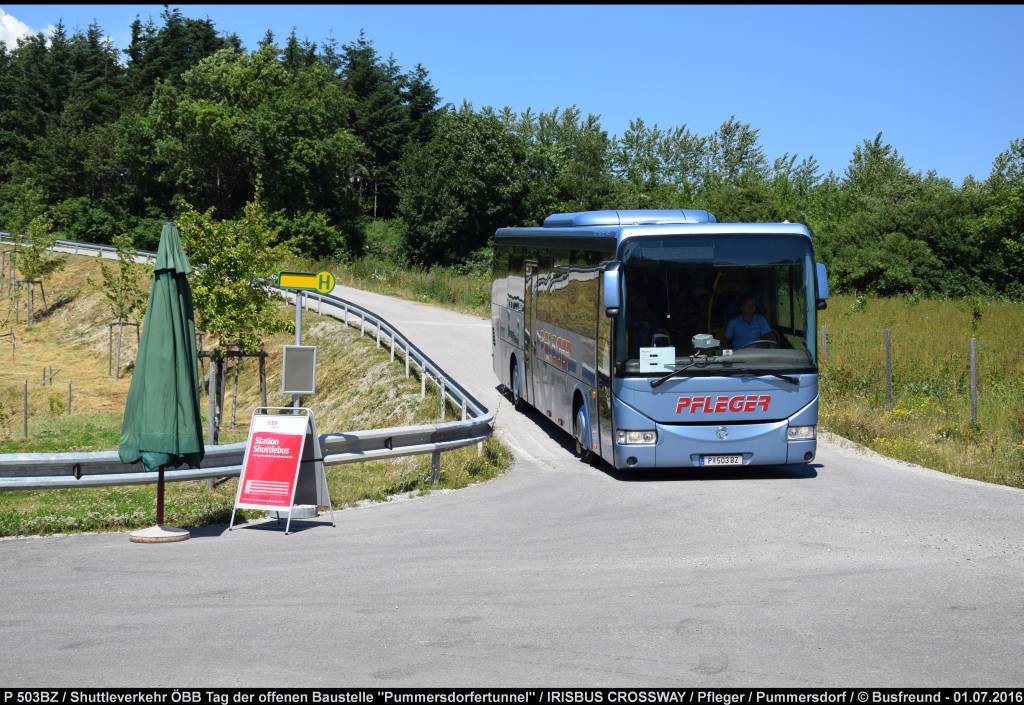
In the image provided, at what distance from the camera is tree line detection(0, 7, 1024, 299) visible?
181ft

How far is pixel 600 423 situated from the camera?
574 inches

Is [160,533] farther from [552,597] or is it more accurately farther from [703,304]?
[703,304]

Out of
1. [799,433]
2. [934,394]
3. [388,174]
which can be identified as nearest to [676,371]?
[799,433]

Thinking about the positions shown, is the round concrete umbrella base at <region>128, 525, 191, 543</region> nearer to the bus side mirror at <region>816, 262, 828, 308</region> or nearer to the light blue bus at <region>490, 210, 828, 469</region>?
the light blue bus at <region>490, 210, 828, 469</region>

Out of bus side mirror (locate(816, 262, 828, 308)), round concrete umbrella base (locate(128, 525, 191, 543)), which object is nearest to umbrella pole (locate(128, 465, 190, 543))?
round concrete umbrella base (locate(128, 525, 191, 543))

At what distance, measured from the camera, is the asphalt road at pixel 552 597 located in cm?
617

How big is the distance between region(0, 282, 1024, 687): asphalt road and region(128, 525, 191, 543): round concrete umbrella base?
5.8 inches

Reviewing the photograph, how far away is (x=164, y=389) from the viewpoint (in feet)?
32.0

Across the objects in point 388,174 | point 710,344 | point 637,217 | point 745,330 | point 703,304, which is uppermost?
point 388,174

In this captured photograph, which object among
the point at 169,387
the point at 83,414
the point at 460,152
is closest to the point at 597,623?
the point at 169,387

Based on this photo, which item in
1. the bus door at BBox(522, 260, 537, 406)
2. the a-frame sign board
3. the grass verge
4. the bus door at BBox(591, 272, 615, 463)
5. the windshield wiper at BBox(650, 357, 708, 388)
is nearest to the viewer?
the a-frame sign board

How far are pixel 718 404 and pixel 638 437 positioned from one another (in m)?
1.11

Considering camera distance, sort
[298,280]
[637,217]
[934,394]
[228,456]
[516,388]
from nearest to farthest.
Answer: [228,456] → [298,280] → [637,217] → [934,394] → [516,388]

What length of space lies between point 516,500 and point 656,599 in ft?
16.1
